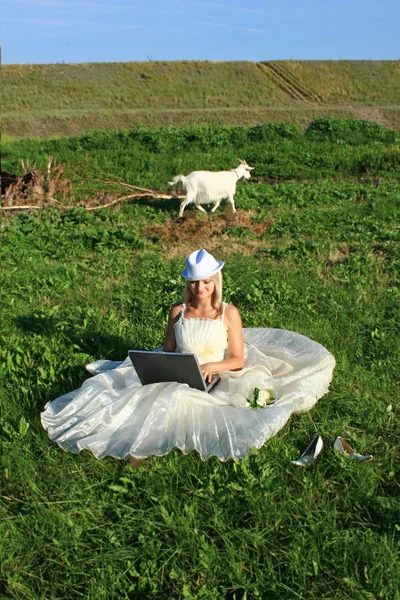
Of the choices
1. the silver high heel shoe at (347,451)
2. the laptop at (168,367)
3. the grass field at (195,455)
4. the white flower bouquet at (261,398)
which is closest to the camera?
the grass field at (195,455)

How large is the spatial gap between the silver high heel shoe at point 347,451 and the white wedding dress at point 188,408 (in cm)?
37

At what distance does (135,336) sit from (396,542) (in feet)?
12.1

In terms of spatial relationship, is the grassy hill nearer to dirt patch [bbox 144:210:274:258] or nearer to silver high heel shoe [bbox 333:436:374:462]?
dirt patch [bbox 144:210:274:258]

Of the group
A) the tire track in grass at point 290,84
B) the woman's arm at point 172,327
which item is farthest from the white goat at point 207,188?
the tire track in grass at point 290,84

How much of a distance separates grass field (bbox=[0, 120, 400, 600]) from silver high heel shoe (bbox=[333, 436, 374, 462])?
0.06 meters

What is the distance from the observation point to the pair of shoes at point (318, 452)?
12.8ft

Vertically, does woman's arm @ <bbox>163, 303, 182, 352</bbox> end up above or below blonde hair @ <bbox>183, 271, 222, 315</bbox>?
below

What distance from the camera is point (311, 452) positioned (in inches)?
158

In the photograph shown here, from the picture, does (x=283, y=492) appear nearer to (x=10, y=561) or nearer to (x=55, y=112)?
(x=10, y=561)

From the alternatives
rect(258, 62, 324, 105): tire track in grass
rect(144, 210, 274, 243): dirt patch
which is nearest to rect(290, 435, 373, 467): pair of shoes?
rect(144, 210, 274, 243): dirt patch

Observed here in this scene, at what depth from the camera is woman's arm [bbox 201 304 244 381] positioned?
467cm

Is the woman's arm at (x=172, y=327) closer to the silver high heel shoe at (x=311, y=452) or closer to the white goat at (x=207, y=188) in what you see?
the silver high heel shoe at (x=311, y=452)

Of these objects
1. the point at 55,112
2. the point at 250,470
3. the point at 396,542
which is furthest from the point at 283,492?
the point at 55,112

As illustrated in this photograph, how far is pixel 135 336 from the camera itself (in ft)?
21.0
